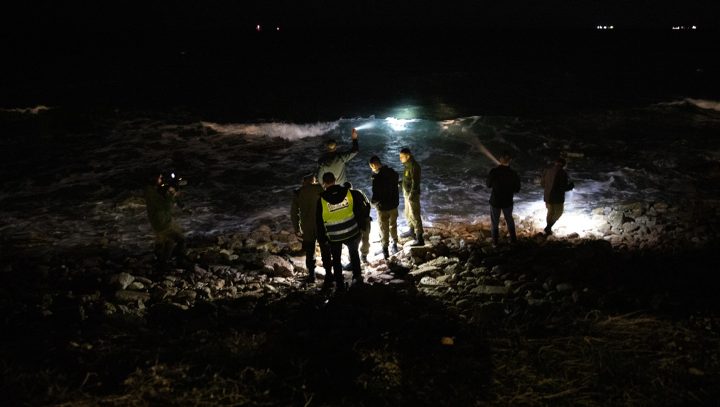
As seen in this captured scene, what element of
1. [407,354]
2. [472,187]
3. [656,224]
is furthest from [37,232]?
[656,224]

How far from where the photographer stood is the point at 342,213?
695cm

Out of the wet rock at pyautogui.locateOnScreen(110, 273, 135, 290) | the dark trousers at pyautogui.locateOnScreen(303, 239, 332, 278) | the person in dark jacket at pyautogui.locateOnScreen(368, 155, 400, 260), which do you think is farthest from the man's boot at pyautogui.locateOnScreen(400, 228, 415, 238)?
the wet rock at pyautogui.locateOnScreen(110, 273, 135, 290)

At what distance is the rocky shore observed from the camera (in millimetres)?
4184

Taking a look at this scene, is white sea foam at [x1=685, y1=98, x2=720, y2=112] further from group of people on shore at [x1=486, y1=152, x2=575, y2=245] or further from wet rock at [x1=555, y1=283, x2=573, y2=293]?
wet rock at [x1=555, y1=283, x2=573, y2=293]

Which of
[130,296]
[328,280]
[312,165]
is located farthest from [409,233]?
[312,165]

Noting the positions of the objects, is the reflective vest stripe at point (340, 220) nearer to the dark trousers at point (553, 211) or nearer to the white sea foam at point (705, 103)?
the dark trousers at point (553, 211)

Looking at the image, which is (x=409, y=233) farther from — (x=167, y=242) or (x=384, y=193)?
(x=167, y=242)

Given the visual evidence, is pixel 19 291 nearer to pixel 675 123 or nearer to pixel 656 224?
pixel 656 224

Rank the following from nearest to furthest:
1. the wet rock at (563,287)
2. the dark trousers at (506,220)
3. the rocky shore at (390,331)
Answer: the rocky shore at (390,331) < the wet rock at (563,287) < the dark trousers at (506,220)

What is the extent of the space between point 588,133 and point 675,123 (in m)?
4.88

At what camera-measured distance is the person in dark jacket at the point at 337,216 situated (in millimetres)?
6816

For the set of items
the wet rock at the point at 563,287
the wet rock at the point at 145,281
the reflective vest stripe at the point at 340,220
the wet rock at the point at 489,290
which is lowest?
the wet rock at the point at 489,290

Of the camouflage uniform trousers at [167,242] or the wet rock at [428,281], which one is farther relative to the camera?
the camouflage uniform trousers at [167,242]

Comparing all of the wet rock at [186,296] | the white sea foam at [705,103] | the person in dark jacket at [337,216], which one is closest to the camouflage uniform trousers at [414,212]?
the person in dark jacket at [337,216]
